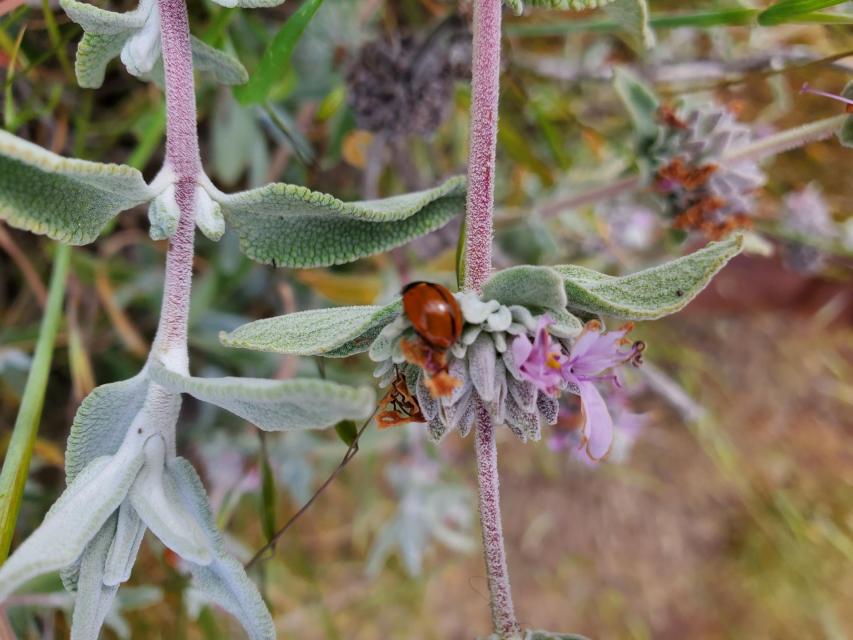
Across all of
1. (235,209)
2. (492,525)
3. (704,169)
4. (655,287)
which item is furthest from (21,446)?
(704,169)

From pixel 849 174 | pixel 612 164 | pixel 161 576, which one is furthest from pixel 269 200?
pixel 849 174

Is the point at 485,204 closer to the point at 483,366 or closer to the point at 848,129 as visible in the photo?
the point at 483,366

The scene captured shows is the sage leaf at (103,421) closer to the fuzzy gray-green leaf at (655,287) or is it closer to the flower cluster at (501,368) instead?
the flower cluster at (501,368)

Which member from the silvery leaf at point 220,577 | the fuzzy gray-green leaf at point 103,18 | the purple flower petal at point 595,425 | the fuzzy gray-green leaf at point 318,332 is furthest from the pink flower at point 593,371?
the fuzzy gray-green leaf at point 103,18

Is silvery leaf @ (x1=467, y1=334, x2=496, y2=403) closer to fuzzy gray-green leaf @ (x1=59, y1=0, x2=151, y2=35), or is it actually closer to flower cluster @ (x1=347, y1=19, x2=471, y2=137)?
fuzzy gray-green leaf @ (x1=59, y1=0, x2=151, y2=35)

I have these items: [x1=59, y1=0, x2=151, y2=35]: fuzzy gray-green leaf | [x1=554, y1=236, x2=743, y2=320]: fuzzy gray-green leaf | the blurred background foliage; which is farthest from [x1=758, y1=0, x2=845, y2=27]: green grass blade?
[x1=59, y1=0, x2=151, y2=35]: fuzzy gray-green leaf

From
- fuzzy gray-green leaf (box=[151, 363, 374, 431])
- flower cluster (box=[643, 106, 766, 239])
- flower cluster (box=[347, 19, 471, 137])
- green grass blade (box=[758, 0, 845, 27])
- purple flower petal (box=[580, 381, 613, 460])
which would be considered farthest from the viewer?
flower cluster (box=[347, 19, 471, 137])
